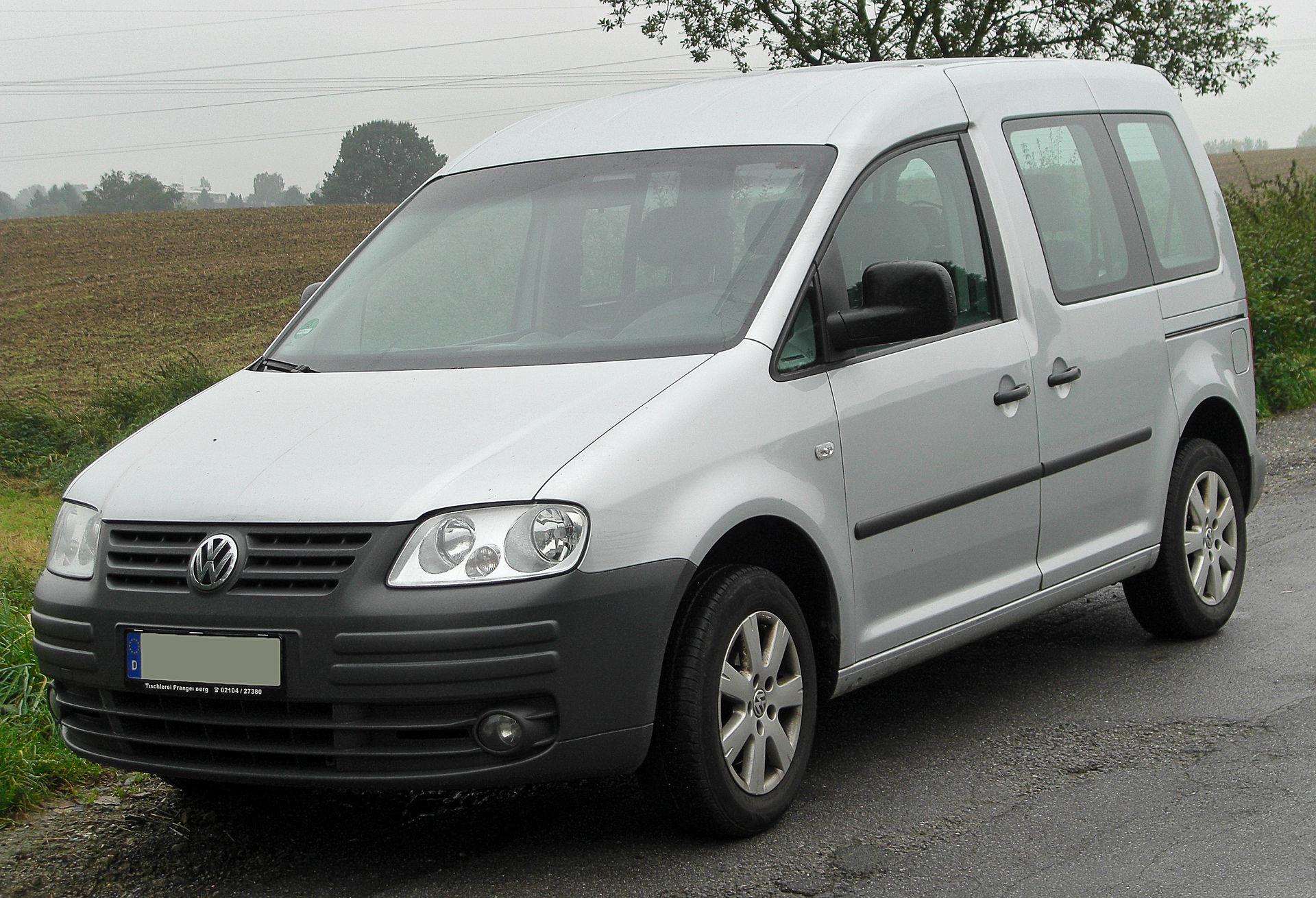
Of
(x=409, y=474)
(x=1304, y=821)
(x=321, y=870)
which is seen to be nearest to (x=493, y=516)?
(x=409, y=474)

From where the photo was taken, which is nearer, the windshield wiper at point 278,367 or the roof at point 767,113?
the windshield wiper at point 278,367

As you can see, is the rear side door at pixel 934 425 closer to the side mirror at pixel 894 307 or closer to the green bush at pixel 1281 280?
the side mirror at pixel 894 307

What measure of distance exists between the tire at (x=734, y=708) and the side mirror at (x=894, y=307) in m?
0.71

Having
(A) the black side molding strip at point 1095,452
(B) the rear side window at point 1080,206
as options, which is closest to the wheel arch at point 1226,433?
(A) the black side molding strip at point 1095,452

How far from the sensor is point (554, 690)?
3504 mm

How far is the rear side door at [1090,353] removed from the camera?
16.5ft

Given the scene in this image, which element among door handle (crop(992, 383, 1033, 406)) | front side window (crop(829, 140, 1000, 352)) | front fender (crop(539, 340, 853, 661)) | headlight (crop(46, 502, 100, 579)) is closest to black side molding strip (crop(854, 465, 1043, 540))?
front fender (crop(539, 340, 853, 661))

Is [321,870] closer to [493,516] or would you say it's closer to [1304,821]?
[493,516]

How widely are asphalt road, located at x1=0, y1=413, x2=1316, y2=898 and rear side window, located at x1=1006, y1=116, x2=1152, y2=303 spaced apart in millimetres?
1404

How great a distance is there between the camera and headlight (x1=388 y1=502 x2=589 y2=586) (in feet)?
11.3

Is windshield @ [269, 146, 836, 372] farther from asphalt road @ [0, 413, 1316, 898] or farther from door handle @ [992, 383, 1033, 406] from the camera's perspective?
asphalt road @ [0, 413, 1316, 898]

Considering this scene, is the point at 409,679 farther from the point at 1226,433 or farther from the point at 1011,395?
the point at 1226,433

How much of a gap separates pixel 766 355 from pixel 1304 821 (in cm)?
178

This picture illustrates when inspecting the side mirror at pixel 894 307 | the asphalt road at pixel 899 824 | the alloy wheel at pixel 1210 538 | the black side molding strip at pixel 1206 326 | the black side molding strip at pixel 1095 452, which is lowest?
the asphalt road at pixel 899 824
